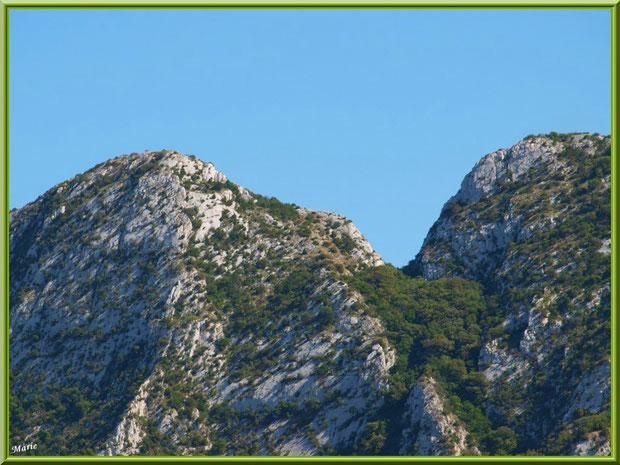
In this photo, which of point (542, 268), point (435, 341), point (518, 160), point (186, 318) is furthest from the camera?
point (518, 160)

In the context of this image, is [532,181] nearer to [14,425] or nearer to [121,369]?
[121,369]

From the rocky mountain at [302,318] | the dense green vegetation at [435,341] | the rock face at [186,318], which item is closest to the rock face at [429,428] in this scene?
the rocky mountain at [302,318]

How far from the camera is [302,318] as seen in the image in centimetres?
14688

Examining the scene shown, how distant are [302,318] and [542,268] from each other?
30789 millimetres

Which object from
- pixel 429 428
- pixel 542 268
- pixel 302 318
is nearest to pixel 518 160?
pixel 542 268

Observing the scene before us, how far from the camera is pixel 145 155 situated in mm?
175375

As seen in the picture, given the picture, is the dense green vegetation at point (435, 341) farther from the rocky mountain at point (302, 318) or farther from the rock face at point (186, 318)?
the rock face at point (186, 318)

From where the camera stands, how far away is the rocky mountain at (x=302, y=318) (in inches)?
5113

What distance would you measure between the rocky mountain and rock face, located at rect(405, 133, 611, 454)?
0.28 m

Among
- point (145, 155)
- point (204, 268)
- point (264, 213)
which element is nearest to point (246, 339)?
point (204, 268)

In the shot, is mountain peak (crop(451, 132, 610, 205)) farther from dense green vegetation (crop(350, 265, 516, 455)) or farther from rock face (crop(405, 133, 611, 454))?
dense green vegetation (crop(350, 265, 516, 455))

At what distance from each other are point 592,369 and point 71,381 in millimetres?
64177

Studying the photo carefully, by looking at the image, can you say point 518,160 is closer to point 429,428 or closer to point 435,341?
point 435,341

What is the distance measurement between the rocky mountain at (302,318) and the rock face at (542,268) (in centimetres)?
28
